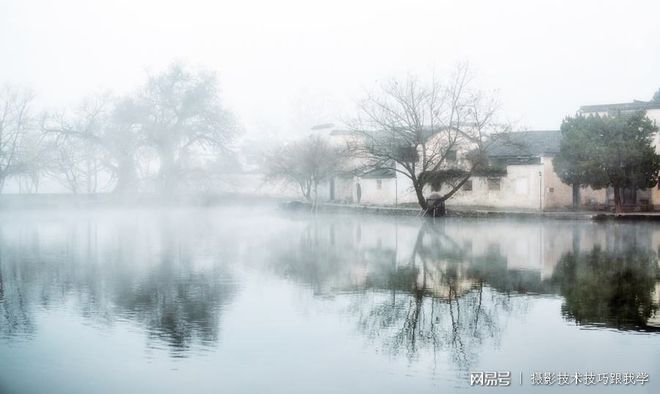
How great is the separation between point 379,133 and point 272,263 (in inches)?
989

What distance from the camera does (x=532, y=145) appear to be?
3822cm

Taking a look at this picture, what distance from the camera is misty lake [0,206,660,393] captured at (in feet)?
20.5

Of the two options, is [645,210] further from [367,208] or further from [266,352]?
[266,352]

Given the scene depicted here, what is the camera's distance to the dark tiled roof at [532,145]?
119 ft

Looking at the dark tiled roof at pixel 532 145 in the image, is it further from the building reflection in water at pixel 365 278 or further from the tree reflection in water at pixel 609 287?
the tree reflection in water at pixel 609 287

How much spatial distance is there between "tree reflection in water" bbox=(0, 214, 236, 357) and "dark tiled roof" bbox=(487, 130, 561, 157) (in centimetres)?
2243

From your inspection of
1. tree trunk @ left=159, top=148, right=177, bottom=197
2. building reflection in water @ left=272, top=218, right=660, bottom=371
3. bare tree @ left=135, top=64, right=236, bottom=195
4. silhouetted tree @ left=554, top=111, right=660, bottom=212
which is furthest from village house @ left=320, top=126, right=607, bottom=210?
building reflection in water @ left=272, top=218, right=660, bottom=371

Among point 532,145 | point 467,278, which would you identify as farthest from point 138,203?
point 467,278

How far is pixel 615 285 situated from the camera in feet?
35.5

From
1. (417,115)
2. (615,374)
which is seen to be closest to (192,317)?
(615,374)

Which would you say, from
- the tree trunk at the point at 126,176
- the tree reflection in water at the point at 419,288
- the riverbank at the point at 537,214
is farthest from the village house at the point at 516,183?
the tree reflection in water at the point at 419,288

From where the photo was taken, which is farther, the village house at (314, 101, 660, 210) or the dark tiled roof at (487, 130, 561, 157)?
the dark tiled roof at (487, 130, 561, 157)

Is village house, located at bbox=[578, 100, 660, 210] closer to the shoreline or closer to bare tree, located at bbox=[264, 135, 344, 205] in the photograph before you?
the shoreline

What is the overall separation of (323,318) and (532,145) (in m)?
31.9
